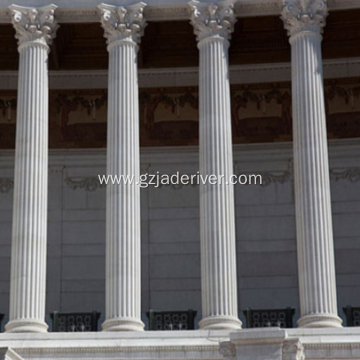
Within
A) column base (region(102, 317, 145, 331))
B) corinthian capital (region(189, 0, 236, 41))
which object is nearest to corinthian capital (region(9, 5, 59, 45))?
corinthian capital (region(189, 0, 236, 41))

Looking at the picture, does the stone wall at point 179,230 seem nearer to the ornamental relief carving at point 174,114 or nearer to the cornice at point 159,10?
the ornamental relief carving at point 174,114

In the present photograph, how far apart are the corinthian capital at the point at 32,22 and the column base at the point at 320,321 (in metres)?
15.1

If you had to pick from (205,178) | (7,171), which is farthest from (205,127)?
(7,171)

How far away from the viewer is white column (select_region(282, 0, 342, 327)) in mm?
43062

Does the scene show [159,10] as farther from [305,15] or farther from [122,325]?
[122,325]

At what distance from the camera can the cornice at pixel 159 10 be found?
1860 inches

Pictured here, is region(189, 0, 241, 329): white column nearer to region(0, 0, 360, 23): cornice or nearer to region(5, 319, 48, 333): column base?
region(0, 0, 360, 23): cornice

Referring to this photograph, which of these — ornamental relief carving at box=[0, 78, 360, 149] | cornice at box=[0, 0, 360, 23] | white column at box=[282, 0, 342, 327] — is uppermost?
cornice at box=[0, 0, 360, 23]

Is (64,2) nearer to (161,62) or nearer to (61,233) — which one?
(161,62)

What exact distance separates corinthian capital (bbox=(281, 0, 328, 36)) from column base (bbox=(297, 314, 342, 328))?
37.6 feet

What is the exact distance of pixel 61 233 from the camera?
53219 mm

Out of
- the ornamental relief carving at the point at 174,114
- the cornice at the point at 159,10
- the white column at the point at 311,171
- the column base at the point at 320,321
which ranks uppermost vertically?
the cornice at the point at 159,10

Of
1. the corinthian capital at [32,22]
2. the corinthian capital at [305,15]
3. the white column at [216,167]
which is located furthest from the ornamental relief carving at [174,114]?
the white column at [216,167]

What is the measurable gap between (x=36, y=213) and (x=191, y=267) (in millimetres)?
10293
